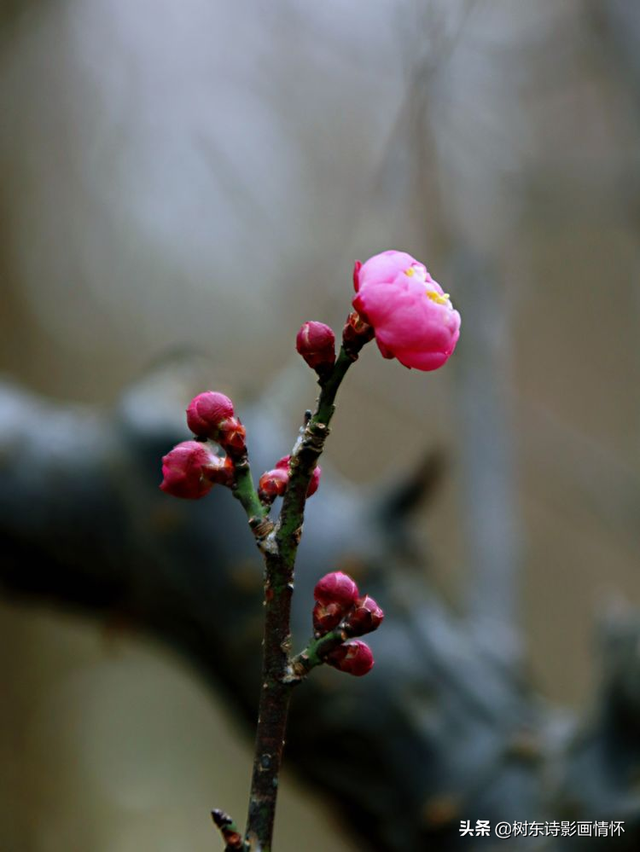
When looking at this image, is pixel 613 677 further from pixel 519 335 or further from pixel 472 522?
pixel 519 335

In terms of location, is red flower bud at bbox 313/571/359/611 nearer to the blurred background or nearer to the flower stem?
the flower stem

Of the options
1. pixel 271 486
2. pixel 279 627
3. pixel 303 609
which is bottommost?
pixel 279 627

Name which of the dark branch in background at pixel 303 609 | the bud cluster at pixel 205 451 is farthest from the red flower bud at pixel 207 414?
the dark branch in background at pixel 303 609

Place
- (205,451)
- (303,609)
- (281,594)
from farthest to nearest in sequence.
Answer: (303,609)
(205,451)
(281,594)

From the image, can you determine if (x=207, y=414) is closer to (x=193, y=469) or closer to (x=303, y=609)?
(x=193, y=469)

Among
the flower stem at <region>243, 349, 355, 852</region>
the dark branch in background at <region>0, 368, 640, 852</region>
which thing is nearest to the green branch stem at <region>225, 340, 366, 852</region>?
the flower stem at <region>243, 349, 355, 852</region>

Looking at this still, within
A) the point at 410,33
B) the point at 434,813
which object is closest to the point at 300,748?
the point at 434,813

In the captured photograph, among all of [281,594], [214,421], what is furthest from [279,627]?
[214,421]

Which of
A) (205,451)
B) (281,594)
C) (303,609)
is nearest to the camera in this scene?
(281,594)
